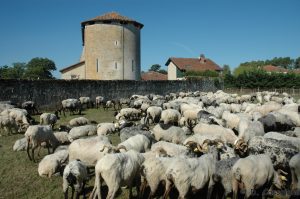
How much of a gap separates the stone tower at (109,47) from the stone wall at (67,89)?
6.79m

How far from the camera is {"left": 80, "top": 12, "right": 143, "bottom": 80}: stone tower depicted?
4291 centimetres

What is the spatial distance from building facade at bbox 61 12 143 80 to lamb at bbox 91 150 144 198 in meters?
35.8

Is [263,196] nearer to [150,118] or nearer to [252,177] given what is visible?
[252,177]

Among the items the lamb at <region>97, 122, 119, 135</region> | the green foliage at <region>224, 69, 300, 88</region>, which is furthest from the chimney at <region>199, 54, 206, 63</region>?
the lamb at <region>97, 122, 119, 135</region>

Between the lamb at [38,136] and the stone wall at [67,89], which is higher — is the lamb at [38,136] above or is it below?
below

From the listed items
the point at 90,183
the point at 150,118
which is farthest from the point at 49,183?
the point at 150,118

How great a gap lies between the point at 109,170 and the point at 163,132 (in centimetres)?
541

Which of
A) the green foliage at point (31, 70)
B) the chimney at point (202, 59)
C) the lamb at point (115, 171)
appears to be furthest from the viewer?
the green foliage at point (31, 70)

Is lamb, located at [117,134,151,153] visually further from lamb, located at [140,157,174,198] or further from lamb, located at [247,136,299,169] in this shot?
lamb, located at [247,136,299,169]

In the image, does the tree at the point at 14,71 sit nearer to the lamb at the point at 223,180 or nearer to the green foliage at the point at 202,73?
the green foliage at the point at 202,73

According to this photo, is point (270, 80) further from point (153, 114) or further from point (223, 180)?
point (223, 180)

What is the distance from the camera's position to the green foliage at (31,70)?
255 feet

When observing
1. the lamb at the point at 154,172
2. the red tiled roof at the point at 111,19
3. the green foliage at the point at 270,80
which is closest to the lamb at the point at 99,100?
the red tiled roof at the point at 111,19

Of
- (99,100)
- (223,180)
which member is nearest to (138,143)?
(223,180)
